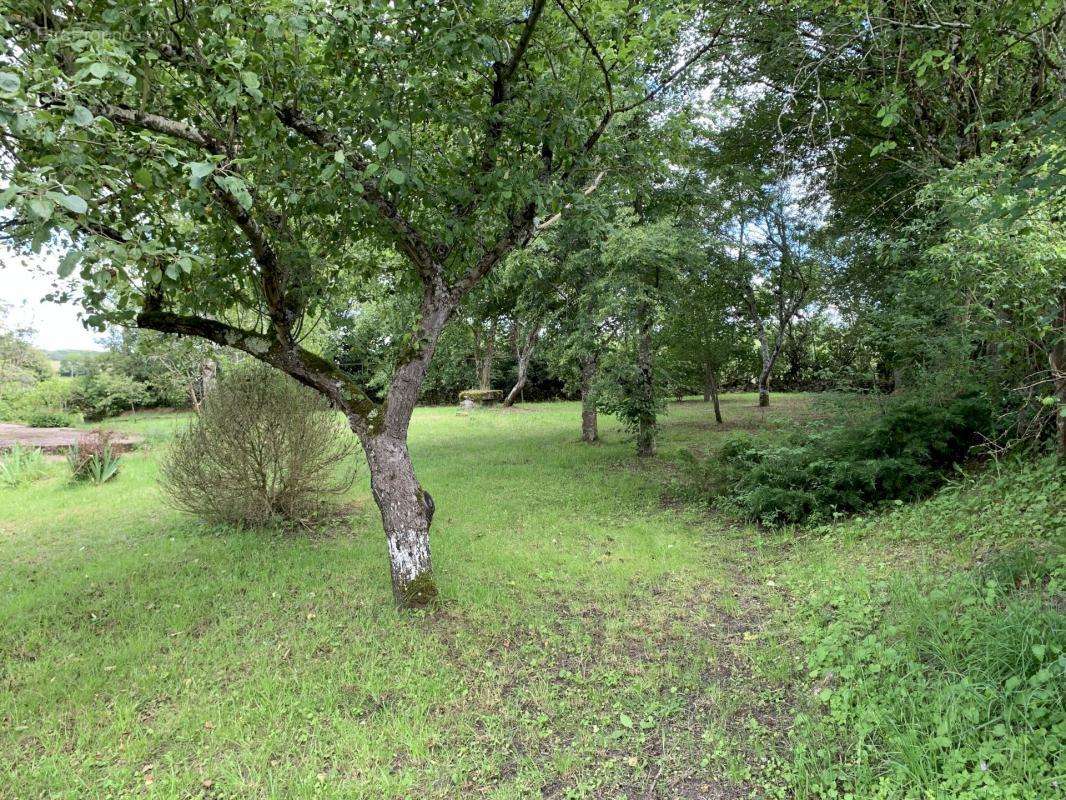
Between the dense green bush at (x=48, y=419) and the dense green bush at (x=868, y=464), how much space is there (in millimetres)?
21558

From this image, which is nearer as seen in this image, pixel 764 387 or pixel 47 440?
pixel 47 440

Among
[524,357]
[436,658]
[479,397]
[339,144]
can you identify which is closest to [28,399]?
[479,397]

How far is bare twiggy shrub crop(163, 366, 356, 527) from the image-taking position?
5773 mm

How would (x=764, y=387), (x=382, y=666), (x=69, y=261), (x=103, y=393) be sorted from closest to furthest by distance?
(x=69, y=261) < (x=382, y=666) < (x=764, y=387) < (x=103, y=393)

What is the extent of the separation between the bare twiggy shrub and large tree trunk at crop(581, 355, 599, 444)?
4.81 metres

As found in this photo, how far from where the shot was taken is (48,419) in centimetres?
1753

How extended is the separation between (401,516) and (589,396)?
614cm

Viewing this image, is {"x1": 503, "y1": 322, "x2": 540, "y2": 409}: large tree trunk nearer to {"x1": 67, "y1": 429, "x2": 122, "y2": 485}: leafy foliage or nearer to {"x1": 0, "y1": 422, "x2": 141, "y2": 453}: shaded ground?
{"x1": 67, "y1": 429, "x2": 122, "y2": 485}: leafy foliage

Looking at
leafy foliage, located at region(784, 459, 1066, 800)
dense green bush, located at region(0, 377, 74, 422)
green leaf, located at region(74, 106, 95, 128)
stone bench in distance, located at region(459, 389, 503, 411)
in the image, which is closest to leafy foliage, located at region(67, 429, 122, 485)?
green leaf, located at region(74, 106, 95, 128)

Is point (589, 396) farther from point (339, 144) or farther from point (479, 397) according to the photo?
point (479, 397)

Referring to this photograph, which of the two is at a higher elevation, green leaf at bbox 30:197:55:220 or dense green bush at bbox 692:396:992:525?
green leaf at bbox 30:197:55:220

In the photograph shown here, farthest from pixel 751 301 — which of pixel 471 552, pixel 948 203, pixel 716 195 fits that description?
pixel 471 552

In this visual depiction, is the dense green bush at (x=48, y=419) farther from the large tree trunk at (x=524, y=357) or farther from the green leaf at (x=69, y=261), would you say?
the green leaf at (x=69, y=261)

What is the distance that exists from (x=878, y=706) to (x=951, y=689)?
31 centimetres
